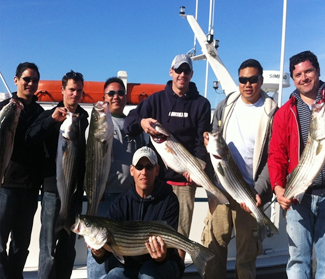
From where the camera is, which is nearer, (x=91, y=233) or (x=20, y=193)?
(x=91, y=233)

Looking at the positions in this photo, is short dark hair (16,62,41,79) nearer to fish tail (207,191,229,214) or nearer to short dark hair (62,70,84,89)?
short dark hair (62,70,84,89)

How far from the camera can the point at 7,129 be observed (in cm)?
400

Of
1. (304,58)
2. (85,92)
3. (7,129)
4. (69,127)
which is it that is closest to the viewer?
A: (304,58)

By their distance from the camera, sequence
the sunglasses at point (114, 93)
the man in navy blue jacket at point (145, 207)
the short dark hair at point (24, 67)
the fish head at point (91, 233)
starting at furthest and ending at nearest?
the sunglasses at point (114, 93) → the short dark hair at point (24, 67) → the man in navy blue jacket at point (145, 207) → the fish head at point (91, 233)

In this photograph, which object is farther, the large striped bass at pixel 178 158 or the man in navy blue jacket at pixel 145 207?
the large striped bass at pixel 178 158

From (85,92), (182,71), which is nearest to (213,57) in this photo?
(85,92)

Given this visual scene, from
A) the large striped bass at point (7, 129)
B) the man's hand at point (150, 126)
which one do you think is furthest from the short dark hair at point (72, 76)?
the man's hand at point (150, 126)

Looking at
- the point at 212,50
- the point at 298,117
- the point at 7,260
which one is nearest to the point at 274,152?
the point at 298,117

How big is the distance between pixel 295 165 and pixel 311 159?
0.32 m

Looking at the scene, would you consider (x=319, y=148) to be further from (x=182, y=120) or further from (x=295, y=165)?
(x=182, y=120)

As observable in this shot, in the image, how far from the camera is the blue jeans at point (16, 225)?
13.7 ft

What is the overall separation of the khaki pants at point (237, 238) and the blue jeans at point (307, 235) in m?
0.61

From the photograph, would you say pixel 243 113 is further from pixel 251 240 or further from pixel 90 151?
pixel 90 151

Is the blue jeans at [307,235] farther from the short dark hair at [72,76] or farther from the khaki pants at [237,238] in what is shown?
the short dark hair at [72,76]
